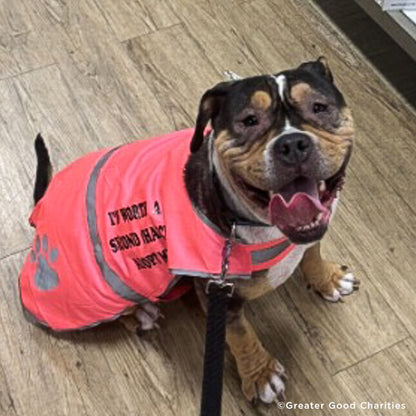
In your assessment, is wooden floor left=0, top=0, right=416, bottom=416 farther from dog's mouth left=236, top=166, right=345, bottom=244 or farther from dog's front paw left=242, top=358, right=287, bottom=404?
dog's mouth left=236, top=166, right=345, bottom=244

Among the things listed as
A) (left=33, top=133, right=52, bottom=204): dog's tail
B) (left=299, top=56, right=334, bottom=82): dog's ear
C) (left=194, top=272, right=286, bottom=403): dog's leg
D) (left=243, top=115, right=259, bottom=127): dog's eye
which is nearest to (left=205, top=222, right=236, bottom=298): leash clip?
(left=194, top=272, right=286, bottom=403): dog's leg

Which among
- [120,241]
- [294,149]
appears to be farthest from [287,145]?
[120,241]

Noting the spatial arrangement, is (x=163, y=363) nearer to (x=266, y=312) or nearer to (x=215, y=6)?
(x=266, y=312)

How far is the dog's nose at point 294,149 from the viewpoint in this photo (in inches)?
46.5

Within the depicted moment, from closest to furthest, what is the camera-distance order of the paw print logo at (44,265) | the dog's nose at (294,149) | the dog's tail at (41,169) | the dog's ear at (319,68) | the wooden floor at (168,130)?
the dog's nose at (294,149)
the dog's ear at (319,68)
the paw print logo at (44,265)
the wooden floor at (168,130)
the dog's tail at (41,169)

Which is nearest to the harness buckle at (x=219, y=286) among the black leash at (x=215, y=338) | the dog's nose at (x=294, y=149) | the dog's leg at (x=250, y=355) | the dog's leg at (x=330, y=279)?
the black leash at (x=215, y=338)

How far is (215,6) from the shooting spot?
101 inches

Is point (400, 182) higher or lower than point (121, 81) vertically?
higher

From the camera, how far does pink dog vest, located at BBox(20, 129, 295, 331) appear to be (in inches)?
55.4

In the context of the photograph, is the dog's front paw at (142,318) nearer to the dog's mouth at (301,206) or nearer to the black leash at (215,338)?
the black leash at (215,338)

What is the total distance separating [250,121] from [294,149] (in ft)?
0.44

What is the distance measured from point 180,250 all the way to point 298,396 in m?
0.59

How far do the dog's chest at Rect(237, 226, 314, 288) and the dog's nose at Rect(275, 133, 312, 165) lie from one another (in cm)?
23

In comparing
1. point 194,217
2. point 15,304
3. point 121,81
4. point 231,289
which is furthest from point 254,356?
point 121,81
